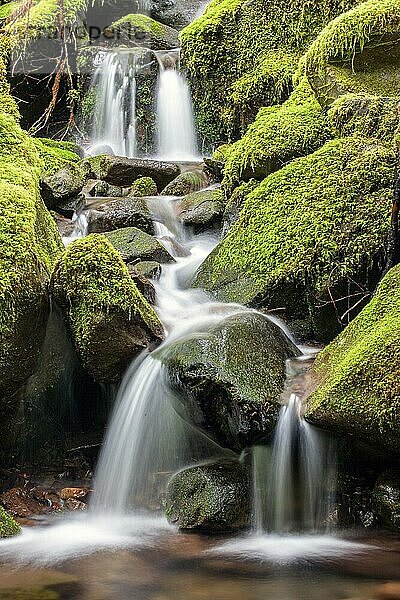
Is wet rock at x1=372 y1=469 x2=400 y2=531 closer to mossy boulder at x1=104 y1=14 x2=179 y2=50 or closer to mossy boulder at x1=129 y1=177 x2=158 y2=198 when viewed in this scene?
mossy boulder at x1=129 y1=177 x2=158 y2=198

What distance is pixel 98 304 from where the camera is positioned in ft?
15.0

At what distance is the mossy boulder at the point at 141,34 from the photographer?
51.4ft

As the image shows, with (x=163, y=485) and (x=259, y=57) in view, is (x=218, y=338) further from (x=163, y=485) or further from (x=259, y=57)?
(x=259, y=57)

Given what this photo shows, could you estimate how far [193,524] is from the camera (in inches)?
161

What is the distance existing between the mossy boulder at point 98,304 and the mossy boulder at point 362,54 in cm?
334

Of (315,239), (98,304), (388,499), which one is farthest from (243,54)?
(388,499)

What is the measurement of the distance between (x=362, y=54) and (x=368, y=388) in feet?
13.6

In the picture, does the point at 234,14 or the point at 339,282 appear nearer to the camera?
the point at 339,282

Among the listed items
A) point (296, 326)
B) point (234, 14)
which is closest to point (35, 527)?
point (296, 326)

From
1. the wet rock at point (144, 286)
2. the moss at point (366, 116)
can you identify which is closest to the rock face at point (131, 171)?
the moss at point (366, 116)

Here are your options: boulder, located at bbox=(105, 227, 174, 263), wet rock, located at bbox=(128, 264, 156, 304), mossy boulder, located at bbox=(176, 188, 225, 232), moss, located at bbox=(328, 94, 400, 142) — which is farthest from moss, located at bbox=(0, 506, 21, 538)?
mossy boulder, located at bbox=(176, 188, 225, 232)

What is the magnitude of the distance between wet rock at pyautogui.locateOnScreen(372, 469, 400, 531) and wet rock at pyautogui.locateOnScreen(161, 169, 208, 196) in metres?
5.99

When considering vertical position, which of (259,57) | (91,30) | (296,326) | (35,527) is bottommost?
(35,527)

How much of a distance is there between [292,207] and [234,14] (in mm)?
5985
